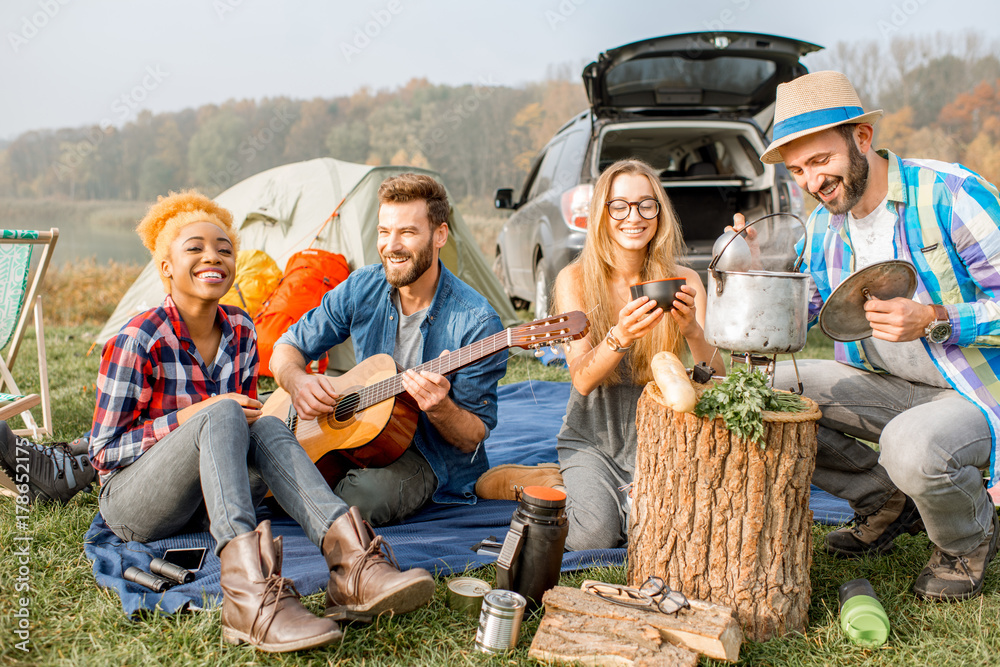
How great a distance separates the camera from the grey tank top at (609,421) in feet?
9.46

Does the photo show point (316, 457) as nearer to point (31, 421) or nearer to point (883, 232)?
point (31, 421)

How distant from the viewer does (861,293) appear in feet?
7.28

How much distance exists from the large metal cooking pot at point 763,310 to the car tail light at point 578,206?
3.16 m

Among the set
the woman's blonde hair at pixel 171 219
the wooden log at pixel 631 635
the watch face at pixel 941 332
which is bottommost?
the wooden log at pixel 631 635

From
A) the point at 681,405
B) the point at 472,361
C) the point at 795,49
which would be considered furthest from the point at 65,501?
the point at 795,49

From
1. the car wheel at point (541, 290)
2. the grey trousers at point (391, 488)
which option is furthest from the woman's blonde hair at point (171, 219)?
the car wheel at point (541, 290)

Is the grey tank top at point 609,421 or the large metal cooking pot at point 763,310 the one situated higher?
the large metal cooking pot at point 763,310

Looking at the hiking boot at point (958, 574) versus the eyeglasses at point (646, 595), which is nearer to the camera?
the eyeglasses at point (646, 595)

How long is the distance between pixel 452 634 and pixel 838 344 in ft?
6.40

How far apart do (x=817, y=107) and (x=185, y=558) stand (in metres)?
2.68

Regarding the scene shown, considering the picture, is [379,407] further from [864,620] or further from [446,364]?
[864,620]

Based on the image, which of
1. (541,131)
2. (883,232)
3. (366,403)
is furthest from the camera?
(541,131)

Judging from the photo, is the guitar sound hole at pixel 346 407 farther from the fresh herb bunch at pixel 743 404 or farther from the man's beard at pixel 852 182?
the man's beard at pixel 852 182

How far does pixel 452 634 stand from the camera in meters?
2.02
